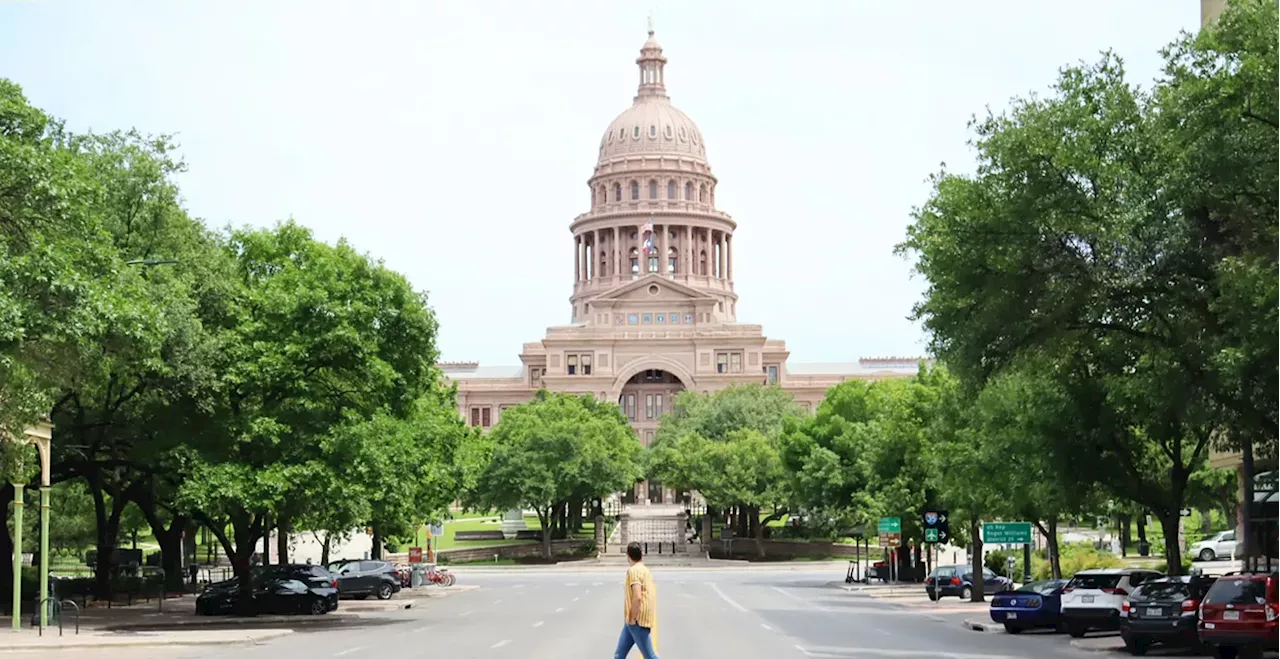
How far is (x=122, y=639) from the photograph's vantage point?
105ft

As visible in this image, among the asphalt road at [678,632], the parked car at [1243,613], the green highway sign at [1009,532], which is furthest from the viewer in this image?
the green highway sign at [1009,532]

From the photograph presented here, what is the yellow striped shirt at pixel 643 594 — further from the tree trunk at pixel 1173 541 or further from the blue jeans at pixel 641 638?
the tree trunk at pixel 1173 541

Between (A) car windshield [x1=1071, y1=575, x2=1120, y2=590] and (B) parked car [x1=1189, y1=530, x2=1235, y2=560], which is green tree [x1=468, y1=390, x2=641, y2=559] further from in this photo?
(A) car windshield [x1=1071, y1=575, x2=1120, y2=590]

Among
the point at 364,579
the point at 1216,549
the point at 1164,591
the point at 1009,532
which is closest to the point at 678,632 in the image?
the point at 1164,591

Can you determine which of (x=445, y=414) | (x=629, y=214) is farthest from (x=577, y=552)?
(x=629, y=214)

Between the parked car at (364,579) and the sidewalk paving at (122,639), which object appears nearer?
the sidewalk paving at (122,639)

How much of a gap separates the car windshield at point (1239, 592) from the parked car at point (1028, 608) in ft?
35.3

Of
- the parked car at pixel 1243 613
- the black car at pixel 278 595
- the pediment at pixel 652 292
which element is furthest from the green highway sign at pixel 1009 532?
the pediment at pixel 652 292

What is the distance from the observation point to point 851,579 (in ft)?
220

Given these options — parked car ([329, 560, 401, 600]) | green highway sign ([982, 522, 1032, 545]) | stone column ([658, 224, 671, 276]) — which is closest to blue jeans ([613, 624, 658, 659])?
green highway sign ([982, 522, 1032, 545])

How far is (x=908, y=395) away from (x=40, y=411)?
36.6 meters

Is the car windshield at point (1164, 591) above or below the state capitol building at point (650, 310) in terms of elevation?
below

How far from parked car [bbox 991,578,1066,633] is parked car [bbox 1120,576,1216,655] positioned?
6.85 m

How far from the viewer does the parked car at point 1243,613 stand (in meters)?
25.0
